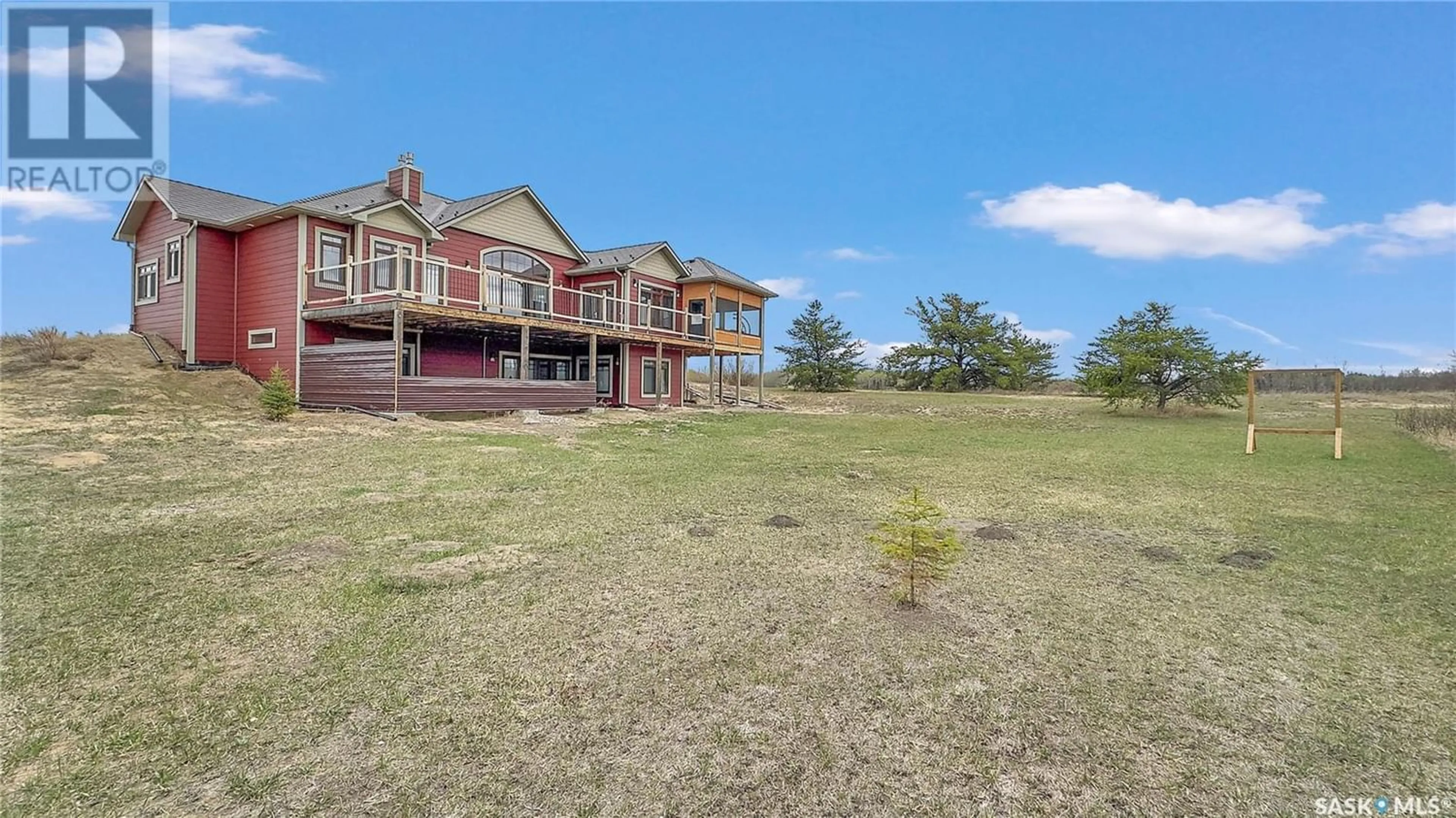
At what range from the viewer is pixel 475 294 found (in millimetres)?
18938

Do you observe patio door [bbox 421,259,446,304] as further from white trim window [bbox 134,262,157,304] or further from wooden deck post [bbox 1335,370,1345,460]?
wooden deck post [bbox 1335,370,1345,460]

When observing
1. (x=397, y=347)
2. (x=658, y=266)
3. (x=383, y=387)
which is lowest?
(x=383, y=387)

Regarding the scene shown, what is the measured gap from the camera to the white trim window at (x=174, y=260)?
17.0 metres

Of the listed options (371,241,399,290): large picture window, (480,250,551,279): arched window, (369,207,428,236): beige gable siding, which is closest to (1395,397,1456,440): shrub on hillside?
(480,250,551,279): arched window

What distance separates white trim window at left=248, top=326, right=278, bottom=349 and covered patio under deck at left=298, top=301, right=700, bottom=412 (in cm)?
127

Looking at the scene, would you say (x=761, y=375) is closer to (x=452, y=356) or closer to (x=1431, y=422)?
(x=452, y=356)

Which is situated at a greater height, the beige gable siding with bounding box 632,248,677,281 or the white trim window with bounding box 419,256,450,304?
the beige gable siding with bounding box 632,248,677,281

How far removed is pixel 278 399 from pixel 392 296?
368cm

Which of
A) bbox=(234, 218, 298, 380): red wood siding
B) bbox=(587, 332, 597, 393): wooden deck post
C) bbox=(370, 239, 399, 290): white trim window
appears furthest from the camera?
bbox=(587, 332, 597, 393): wooden deck post

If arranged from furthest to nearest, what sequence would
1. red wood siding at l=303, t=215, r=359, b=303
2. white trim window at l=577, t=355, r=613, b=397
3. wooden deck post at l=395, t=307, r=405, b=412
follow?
white trim window at l=577, t=355, r=613, b=397, red wood siding at l=303, t=215, r=359, b=303, wooden deck post at l=395, t=307, r=405, b=412

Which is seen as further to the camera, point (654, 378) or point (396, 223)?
point (654, 378)

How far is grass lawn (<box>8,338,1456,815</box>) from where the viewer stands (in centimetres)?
235

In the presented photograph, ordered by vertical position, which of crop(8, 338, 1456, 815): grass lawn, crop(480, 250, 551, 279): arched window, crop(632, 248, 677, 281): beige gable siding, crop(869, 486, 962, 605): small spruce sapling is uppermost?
crop(632, 248, 677, 281): beige gable siding

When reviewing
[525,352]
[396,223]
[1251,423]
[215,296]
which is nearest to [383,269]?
[396,223]
